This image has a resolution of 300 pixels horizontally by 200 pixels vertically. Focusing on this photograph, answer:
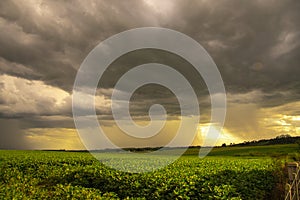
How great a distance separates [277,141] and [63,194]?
81391 millimetres

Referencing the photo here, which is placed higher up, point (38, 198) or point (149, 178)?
point (149, 178)

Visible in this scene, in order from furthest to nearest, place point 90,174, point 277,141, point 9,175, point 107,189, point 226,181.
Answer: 1. point 277,141
2. point 9,175
3. point 90,174
4. point 107,189
5. point 226,181

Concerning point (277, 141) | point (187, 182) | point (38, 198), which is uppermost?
point (277, 141)

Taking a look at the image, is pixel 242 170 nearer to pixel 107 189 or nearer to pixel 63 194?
pixel 107 189

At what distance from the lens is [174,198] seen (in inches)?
499

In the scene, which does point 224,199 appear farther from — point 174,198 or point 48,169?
point 48,169

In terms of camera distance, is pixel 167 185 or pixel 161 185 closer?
pixel 167 185

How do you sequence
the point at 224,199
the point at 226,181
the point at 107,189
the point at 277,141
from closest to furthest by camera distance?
1. the point at 224,199
2. the point at 226,181
3. the point at 107,189
4. the point at 277,141

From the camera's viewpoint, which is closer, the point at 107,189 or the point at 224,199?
the point at 224,199

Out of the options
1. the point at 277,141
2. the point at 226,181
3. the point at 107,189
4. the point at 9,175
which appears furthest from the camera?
the point at 277,141

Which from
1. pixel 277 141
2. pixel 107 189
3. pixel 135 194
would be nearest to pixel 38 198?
pixel 107 189

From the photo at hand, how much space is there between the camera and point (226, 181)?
45.8ft

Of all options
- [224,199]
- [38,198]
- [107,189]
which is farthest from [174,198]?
[38,198]

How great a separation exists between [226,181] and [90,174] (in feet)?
27.8
